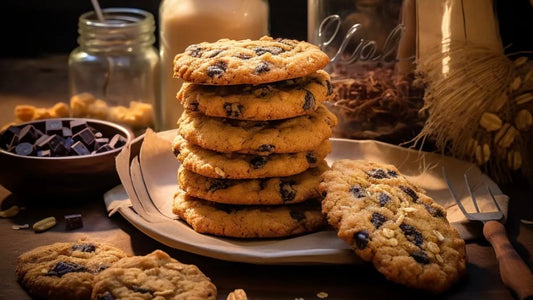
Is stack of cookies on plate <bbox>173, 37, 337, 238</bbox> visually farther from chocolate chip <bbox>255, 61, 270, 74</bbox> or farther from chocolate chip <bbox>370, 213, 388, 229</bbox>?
chocolate chip <bbox>370, 213, 388, 229</bbox>

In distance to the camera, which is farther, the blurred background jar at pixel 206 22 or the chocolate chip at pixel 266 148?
the blurred background jar at pixel 206 22

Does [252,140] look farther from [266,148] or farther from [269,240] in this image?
[269,240]

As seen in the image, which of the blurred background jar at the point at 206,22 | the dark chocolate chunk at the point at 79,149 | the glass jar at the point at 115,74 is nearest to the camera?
the dark chocolate chunk at the point at 79,149

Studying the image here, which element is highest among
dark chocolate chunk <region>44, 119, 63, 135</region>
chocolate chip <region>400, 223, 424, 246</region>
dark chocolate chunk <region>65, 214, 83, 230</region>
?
dark chocolate chunk <region>44, 119, 63, 135</region>

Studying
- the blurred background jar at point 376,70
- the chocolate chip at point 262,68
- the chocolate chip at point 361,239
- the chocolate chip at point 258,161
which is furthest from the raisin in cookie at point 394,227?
the blurred background jar at point 376,70

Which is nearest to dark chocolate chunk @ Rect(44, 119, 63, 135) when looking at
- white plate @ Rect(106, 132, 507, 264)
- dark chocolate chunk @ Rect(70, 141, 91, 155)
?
dark chocolate chunk @ Rect(70, 141, 91, 155)

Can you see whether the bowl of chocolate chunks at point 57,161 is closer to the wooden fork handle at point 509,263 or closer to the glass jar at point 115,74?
the glass jar at point 115,74
